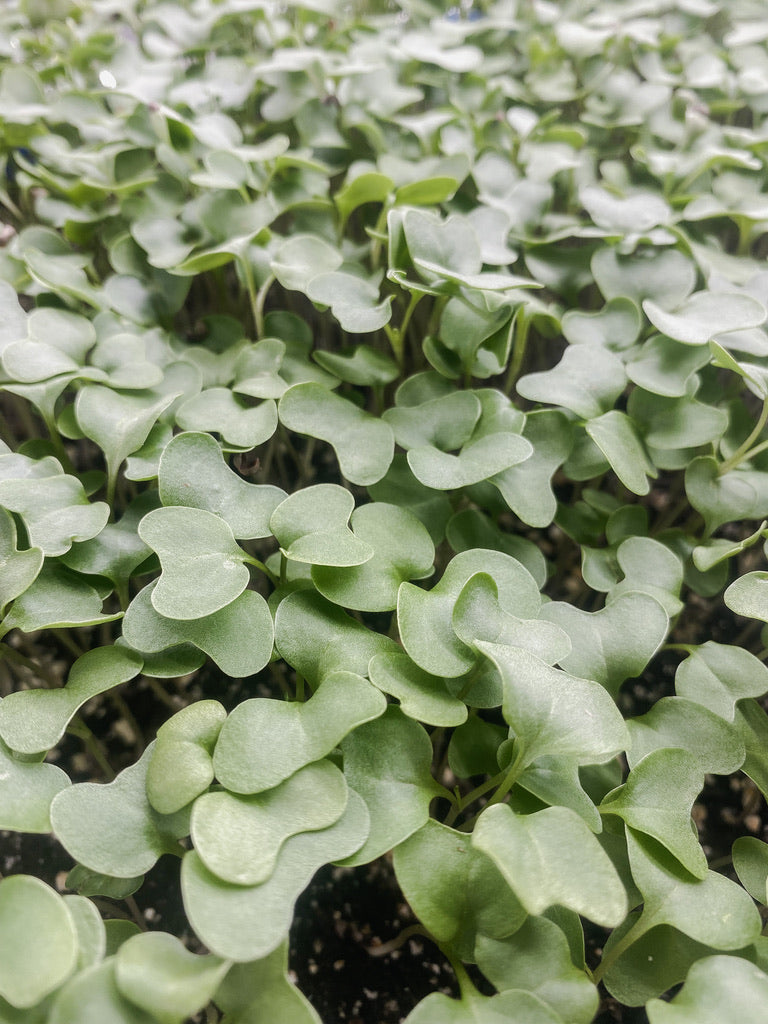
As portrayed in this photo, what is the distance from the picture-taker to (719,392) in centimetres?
85

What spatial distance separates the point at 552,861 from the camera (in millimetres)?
434

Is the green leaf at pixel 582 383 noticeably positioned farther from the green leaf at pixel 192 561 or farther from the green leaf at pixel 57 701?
the green leaf at pixel 57 701

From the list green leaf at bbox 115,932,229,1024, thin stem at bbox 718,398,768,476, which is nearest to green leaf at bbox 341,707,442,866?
green leaf at bbox 115,932,229,1024

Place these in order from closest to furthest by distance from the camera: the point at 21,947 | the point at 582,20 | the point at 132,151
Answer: the point at 21,947, the point at 132,151, the point at 582,20

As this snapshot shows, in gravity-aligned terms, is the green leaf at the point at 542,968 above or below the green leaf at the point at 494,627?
below

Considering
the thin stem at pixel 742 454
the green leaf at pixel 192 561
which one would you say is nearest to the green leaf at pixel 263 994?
the green leaf at pixel 192 561

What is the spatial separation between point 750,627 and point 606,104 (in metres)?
0.87

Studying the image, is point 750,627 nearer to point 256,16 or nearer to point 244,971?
point 244,971

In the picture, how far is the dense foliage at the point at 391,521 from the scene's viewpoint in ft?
1.50

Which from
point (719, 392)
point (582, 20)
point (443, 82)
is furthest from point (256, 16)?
point (719, 392)

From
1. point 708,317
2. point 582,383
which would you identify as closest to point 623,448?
point 582,383

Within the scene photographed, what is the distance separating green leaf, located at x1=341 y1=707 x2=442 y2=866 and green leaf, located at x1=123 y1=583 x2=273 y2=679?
0.09 metres

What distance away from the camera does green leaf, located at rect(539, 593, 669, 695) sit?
0.58 m

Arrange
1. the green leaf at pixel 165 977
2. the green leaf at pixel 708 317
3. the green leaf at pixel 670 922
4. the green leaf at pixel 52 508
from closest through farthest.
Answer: the green leaf at pixel 165 977, the green leaf at pixel 670 922, the green leaf at pixel 52 508, the green leaf at pixel 708 317
